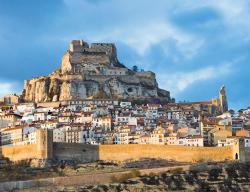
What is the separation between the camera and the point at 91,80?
85375 millimetres

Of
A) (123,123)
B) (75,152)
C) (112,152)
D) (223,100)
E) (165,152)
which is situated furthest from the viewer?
(223,100)

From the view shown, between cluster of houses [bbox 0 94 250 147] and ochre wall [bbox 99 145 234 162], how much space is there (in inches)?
74.0

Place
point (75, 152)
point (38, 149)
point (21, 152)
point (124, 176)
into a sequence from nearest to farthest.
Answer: point (124, 176)
point (38, 149)
point (75, 152)
point (21, 152)

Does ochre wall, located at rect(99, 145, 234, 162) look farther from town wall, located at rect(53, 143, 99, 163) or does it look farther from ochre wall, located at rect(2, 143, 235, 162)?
town wall, located at rect(53, 143, 99, 163)

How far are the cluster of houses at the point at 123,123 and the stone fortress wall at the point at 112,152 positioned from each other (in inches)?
104

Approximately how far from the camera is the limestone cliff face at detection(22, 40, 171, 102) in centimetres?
8481

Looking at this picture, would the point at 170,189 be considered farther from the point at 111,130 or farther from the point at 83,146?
the point at 111,130

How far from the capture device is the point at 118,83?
282ft

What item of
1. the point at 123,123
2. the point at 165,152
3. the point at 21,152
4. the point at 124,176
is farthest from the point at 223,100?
the point at 124,176

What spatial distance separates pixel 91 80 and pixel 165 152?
2447 centimetres

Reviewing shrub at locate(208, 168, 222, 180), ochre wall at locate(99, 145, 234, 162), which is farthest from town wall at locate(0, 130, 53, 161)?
shrub at locate(208, 168, 222, 180)

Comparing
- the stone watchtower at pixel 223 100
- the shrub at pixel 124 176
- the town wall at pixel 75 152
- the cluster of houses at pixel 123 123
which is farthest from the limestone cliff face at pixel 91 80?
the shrub at pixel 124 176

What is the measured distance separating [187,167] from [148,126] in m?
17.5

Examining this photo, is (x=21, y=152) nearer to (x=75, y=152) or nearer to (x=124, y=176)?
(x=75, y=152)
